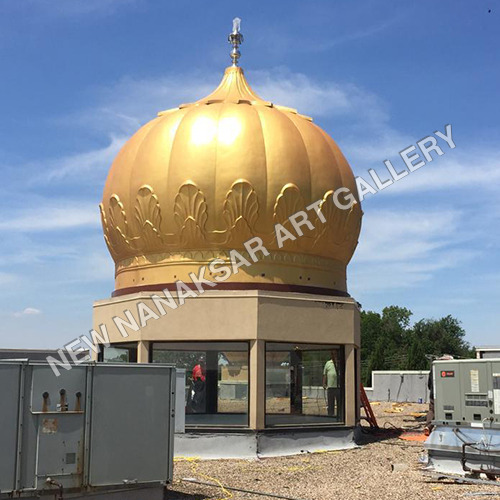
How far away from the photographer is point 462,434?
48.6ft

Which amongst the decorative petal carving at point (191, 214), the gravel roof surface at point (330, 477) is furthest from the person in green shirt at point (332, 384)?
the decorative petal carving at point (191, 214)

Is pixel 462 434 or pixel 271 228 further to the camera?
pixel 271 228

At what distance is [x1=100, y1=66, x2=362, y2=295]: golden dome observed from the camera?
18.7 meters

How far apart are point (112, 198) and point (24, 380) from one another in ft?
34.1

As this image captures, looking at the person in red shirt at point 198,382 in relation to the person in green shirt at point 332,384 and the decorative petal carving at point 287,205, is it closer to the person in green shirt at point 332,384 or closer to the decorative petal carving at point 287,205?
the person in green shirt at point 332,384

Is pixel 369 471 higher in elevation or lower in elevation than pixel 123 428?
lower

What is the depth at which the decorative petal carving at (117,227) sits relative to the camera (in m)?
20.0

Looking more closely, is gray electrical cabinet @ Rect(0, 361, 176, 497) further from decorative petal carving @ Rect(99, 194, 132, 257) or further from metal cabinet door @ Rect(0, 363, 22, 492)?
decorative petal carving @ Rect(99, 194, 132, 257)

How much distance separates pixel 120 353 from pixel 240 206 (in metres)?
4.92

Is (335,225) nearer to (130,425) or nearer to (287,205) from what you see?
(287,205)

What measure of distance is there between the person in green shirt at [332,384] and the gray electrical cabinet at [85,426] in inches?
307

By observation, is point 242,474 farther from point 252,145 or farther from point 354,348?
point 252,145

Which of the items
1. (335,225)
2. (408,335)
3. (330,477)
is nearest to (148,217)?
(335,225)

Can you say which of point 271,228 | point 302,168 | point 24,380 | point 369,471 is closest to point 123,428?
point 24,380
